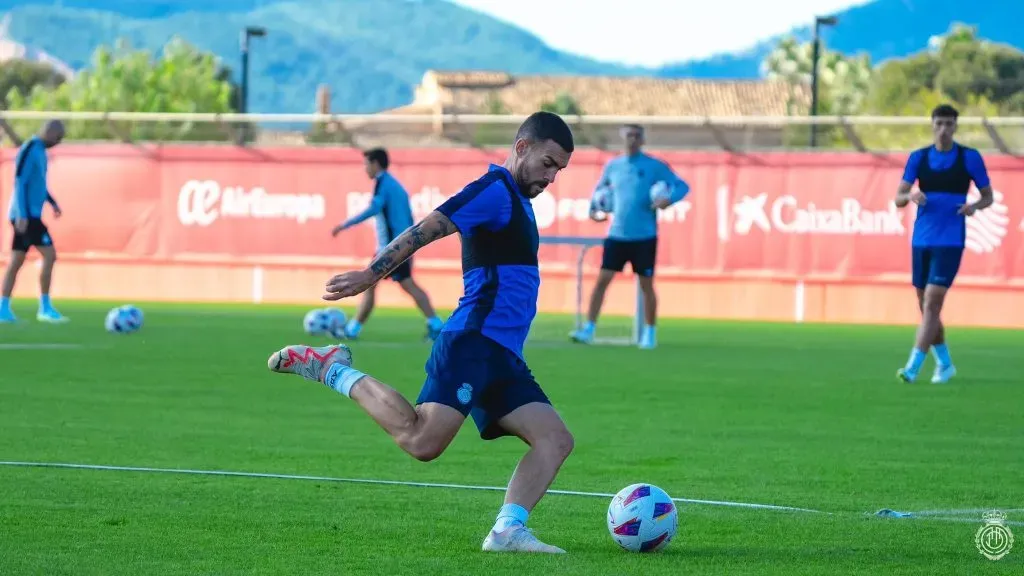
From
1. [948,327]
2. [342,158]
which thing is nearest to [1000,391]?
[948,327]

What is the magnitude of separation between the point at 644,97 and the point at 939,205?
110053mm

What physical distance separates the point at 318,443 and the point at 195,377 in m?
4.51

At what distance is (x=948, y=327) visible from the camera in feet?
84.6

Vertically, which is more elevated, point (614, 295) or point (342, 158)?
point (342, 158)

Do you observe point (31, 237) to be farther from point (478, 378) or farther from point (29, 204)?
point (478, 378)

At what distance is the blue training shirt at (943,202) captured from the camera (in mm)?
14750

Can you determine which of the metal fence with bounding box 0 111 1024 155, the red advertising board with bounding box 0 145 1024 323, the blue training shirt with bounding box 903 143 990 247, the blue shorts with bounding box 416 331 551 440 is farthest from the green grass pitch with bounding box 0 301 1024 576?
the red advertising board with bounding box 0 145 1024 323

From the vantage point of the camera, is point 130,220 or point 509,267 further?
point 130,220

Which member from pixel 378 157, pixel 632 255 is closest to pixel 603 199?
pixel 632 255

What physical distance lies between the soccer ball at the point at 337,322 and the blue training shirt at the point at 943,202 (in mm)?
7621

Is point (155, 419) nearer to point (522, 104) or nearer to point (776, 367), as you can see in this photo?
point (776, 367)

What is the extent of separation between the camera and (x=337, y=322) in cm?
2045

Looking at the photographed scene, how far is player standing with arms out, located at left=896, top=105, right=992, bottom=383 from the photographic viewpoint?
579 inches

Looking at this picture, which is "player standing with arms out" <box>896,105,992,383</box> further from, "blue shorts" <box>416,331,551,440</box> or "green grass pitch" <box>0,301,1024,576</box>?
"blue shorts" <box>416,331,551,440</box>
